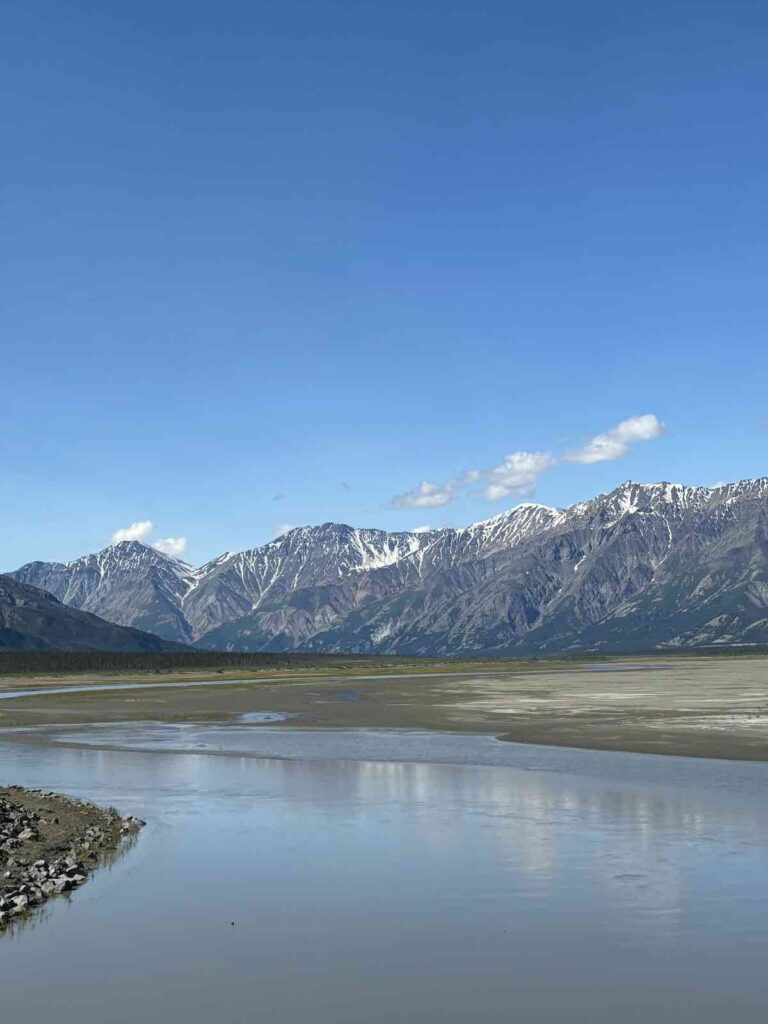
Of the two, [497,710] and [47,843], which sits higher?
[47,843]

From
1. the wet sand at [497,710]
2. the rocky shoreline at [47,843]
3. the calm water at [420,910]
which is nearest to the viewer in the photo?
the calm water at [420,910]

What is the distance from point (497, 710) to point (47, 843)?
60.3 m

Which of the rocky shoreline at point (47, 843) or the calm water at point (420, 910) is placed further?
the rocky shoreline at point (47, 843)

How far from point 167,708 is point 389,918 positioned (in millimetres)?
83518

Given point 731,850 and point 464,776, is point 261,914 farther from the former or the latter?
point 464,776

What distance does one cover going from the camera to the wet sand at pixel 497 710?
2281 inches

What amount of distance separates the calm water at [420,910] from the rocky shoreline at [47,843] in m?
0.76

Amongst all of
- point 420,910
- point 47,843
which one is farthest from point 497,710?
point 420,910

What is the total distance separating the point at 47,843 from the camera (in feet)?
97.0

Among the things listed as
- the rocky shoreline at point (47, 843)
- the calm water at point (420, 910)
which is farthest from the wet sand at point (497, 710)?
the rocky shoreline at point (47, 843)

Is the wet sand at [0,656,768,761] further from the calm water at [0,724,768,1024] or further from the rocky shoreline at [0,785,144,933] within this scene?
the rocky shoreline at [0,785,144,933]

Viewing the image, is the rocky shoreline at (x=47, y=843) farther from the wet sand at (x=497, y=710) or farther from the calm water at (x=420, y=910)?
the wet sand at (x=497, y=710)

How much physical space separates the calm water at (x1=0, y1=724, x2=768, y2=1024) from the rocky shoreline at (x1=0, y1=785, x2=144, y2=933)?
30.0 inches

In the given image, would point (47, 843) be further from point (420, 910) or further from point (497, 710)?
point (497, 710)
